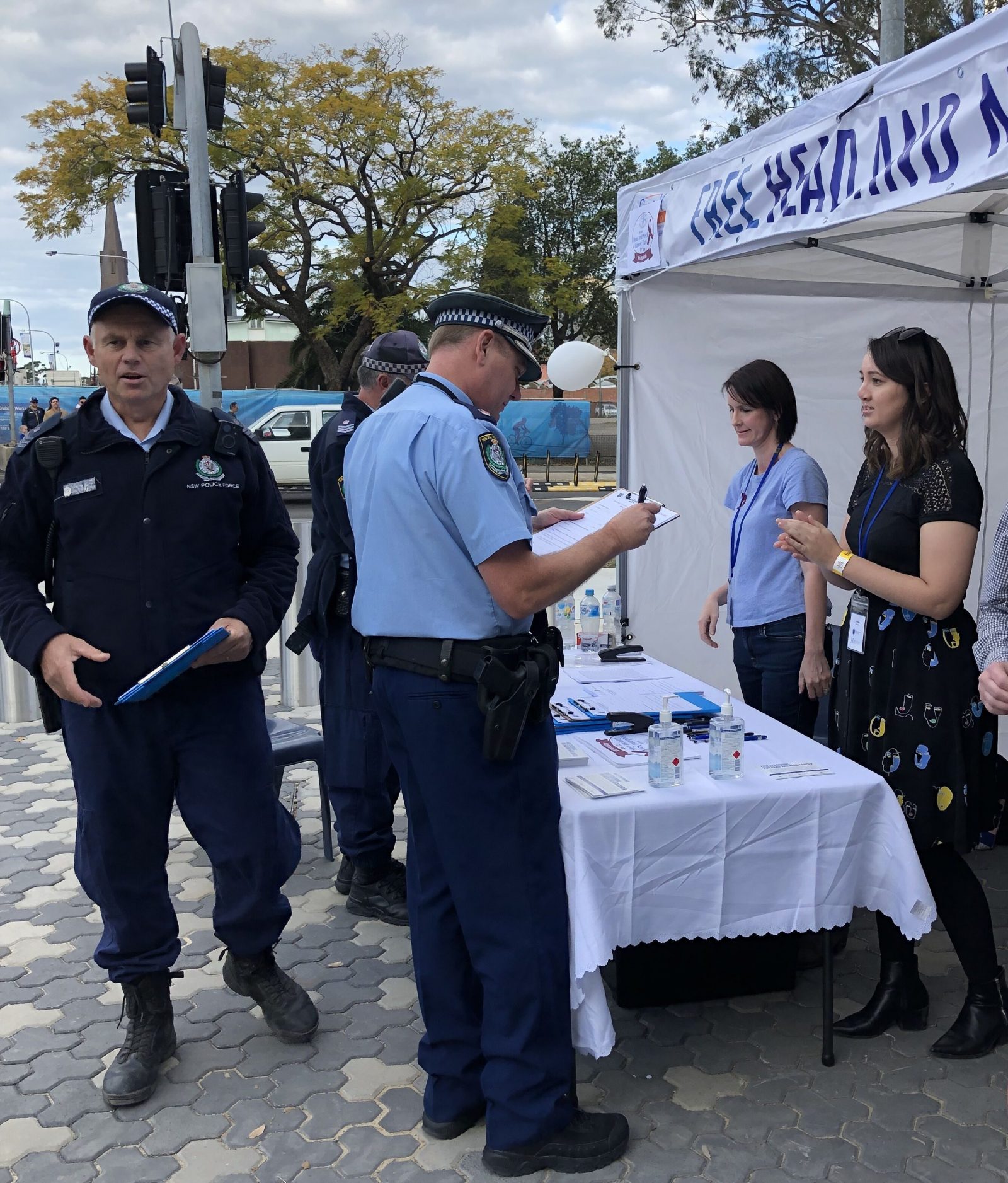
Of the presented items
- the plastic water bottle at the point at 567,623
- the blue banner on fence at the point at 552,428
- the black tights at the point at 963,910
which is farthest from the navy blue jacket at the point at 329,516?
the blue banner on fence at the point at 552,428

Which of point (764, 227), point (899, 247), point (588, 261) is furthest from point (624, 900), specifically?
point (588, 261)

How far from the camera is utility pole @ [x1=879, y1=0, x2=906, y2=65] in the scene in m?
6.75

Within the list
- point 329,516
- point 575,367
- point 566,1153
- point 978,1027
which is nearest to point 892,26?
point 575,367

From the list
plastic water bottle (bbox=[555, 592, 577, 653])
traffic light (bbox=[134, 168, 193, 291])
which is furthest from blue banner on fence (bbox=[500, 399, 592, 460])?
plastic water bottle (bbox=[555, 592, 577, 653])

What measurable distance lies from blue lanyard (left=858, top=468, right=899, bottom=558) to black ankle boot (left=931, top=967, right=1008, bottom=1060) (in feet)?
3.78

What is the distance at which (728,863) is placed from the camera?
247 cm

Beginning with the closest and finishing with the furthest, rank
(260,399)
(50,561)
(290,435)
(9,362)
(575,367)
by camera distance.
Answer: (50,561), (575,367), (290,435), (260,399), (9,362)

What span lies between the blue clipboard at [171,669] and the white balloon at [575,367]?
6918 mm

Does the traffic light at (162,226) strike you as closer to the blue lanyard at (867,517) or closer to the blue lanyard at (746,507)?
the blue lanyard at (746,507)

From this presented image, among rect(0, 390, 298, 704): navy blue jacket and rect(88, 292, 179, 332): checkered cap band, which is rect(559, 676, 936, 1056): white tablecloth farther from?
rect(88, 292, 179, 332): checkered cap band

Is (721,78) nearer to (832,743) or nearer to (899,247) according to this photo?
(899,247)

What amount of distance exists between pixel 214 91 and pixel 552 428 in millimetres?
17076

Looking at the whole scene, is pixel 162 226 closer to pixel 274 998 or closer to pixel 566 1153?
pixel 274 998

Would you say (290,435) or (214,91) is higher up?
(214,91)
